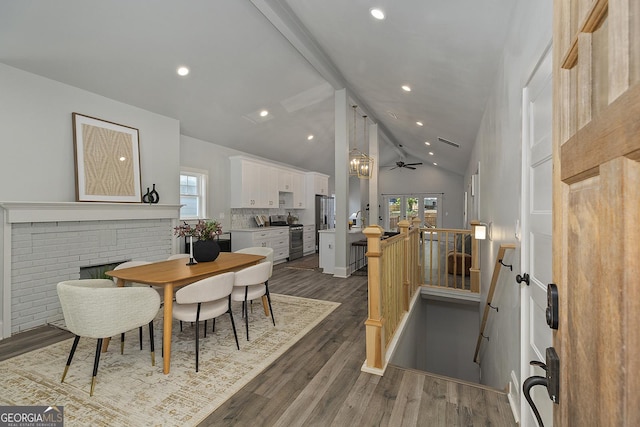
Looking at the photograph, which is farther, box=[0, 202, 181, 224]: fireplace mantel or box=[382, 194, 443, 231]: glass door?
box=[382, 194, 443, 231]: glass door

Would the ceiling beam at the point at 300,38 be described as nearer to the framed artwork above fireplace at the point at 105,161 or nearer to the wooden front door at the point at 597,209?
the framed artwork above fireplace at the point at 105,161

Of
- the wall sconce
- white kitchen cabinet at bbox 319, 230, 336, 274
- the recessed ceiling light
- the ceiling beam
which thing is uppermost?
the ceiling beam

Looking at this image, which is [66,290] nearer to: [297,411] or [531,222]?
[297,411]

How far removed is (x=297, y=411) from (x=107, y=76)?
4.26 meters

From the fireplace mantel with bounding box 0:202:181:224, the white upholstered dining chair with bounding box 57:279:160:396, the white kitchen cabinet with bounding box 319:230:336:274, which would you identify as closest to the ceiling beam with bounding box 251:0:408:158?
the white kitchen cabinet with bounding box 319:230:336:274

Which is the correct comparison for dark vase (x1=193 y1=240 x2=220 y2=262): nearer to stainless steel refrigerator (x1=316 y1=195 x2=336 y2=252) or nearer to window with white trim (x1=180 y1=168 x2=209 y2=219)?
window with white trim (x1=180 y1=168 x2=209 y2=219)

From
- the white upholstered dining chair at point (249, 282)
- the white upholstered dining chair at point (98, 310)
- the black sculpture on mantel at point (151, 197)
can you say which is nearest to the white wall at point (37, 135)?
the black sculpture on mantel at point (151, 197)

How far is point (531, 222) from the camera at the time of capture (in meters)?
1.67

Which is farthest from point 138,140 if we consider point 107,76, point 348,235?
point 348,235

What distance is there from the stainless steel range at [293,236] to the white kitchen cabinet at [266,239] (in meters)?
0.13

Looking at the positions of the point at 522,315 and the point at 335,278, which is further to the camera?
the point at 335,278

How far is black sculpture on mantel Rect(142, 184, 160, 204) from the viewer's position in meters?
4.45

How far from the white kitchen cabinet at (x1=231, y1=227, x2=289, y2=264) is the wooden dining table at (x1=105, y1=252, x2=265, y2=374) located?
9.20 feet

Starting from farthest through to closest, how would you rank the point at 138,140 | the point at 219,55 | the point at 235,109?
the point at 235,109
the point at 138,140
the point at 219,55
